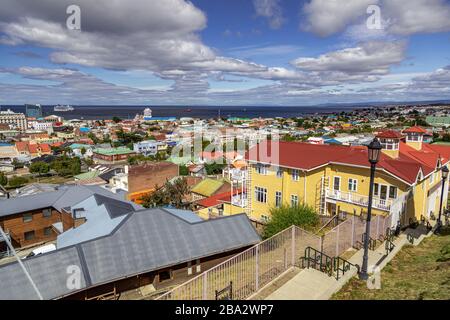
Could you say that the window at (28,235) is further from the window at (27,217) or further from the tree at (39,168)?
the tree at (39,168)

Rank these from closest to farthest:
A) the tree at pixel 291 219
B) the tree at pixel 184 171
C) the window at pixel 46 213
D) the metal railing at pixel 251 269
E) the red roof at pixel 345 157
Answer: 1. the metal railing at pixel 251 269
2. the tree at pixel 291 219
3. the red roof at pixel 345 157
4. the window at pixel 46 213
5. the tree at pixel 184 171

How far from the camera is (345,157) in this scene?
23.8 meters

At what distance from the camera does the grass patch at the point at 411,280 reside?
30.6 ft

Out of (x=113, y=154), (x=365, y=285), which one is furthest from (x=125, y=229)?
(x=113, y=154)

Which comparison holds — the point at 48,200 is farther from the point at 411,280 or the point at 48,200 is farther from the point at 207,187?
the point at 411,280

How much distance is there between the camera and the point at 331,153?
2511 centimetres

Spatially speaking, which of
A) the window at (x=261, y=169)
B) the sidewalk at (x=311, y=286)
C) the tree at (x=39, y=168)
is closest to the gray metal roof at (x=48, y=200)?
the window at (x=261, y=169)

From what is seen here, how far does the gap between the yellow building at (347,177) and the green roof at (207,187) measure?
14174mm

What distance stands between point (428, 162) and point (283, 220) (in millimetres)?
14942

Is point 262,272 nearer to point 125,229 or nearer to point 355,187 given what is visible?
point 125,229

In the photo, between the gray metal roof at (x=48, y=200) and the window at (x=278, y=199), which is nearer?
the window at (x=278, y=199)

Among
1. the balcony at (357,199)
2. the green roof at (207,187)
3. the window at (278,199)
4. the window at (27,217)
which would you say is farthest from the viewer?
the green roof at (207,187)

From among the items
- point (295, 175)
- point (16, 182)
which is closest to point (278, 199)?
point (295, 175)

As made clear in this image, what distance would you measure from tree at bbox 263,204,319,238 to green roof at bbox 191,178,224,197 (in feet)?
80.4
